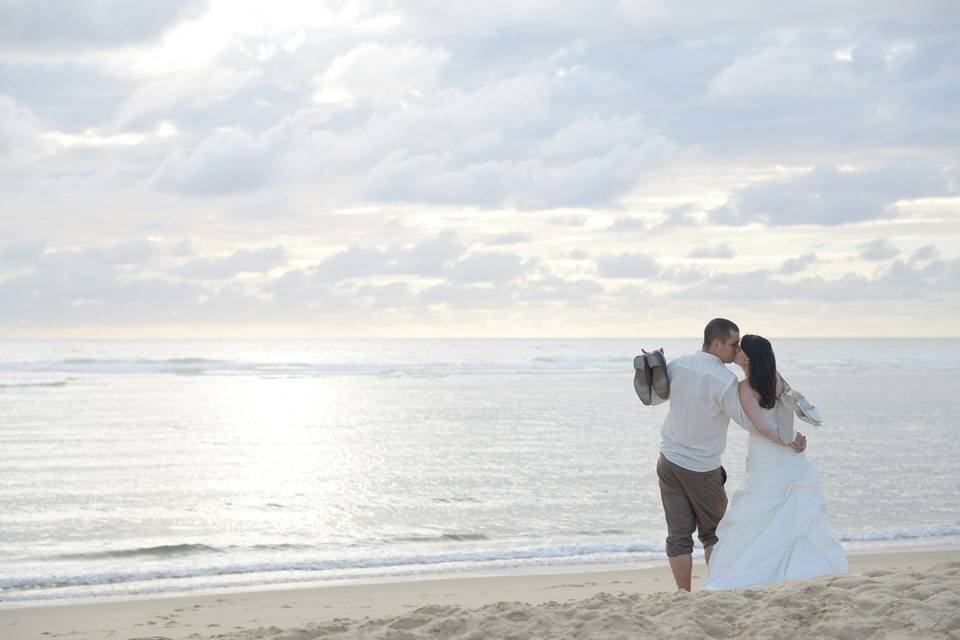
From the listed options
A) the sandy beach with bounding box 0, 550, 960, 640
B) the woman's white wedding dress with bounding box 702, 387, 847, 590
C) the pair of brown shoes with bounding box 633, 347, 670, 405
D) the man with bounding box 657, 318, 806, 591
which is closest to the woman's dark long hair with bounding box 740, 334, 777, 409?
the man with bounding box 657, 318, 806, 591

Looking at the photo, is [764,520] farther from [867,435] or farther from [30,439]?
[30,439]

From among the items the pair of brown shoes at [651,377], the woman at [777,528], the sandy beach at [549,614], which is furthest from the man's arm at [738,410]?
the sandy beach at [549,614]

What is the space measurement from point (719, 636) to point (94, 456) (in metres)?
13.5

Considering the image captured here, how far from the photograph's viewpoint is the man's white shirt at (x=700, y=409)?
19.7 ft

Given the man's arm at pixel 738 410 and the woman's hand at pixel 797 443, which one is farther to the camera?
the woman's hand at pixel 797 443

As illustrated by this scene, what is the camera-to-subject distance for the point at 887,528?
10984 mm

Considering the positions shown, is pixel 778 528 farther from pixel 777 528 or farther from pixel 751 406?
pixel 751 406

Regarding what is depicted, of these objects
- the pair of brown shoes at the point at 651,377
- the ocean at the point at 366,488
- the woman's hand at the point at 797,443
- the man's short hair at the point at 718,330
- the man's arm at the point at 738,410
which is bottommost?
the ocean at the point at 366,488

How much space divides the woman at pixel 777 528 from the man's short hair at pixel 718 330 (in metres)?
0.29

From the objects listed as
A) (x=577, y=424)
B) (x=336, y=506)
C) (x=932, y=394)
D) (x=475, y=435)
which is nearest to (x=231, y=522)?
(x=336, y=506)

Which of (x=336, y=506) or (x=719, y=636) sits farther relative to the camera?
(x=336, y=506)

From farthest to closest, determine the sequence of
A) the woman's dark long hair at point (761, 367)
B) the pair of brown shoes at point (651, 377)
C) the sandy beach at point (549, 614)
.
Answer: the pair of brown shoes at point (651, 377) → the woman's dark long hair at point (761, 367) → the sandy beach at point (549, 614)

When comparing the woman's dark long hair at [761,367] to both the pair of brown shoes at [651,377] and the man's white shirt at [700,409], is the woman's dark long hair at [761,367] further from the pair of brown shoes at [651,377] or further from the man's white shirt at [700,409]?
the pair of brown shoes at [651,377]

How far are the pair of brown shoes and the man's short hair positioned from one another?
0.33 meters
